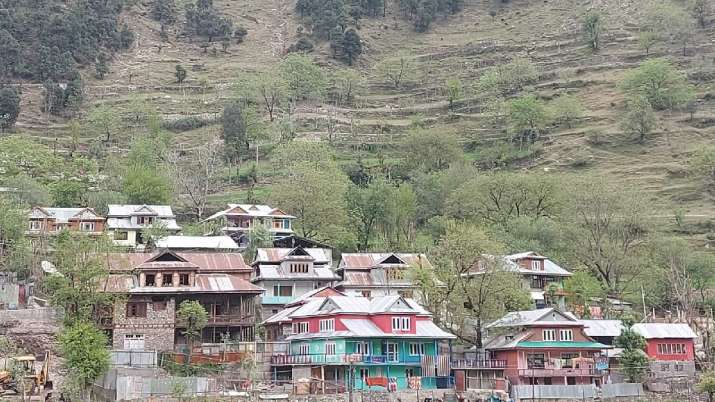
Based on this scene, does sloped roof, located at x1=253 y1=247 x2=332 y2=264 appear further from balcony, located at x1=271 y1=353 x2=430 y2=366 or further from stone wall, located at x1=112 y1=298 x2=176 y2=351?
balcony, located at x1=271 y1=353 x2=430 y2=366

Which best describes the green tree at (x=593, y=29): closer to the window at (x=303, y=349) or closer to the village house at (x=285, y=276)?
the village house at (x=285, y=276)

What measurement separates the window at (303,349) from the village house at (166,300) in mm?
5933

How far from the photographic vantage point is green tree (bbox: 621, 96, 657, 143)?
120188 millimetres

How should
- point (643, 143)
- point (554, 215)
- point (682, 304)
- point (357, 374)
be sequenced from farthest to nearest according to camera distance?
point (643, 143)
point (554, 215)
point (682, 304)
point (357, 374)

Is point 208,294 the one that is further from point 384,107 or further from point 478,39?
point 478,39

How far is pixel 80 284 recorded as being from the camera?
60.2 m

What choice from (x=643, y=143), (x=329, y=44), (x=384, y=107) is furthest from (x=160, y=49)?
(x=643, y=143)

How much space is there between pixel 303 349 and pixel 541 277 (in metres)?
26.6

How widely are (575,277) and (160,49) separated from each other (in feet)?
376

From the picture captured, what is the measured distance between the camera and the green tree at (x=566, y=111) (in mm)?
127812

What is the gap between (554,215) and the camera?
94312mm

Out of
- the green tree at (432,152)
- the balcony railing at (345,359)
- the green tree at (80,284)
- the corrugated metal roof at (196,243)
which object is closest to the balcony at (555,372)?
the balcony railing at (345,359)

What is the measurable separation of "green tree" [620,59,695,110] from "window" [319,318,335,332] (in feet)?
267

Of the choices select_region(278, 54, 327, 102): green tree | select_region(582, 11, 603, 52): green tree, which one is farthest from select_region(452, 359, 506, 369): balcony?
select_region(582, 11, 603, 52): green tree
